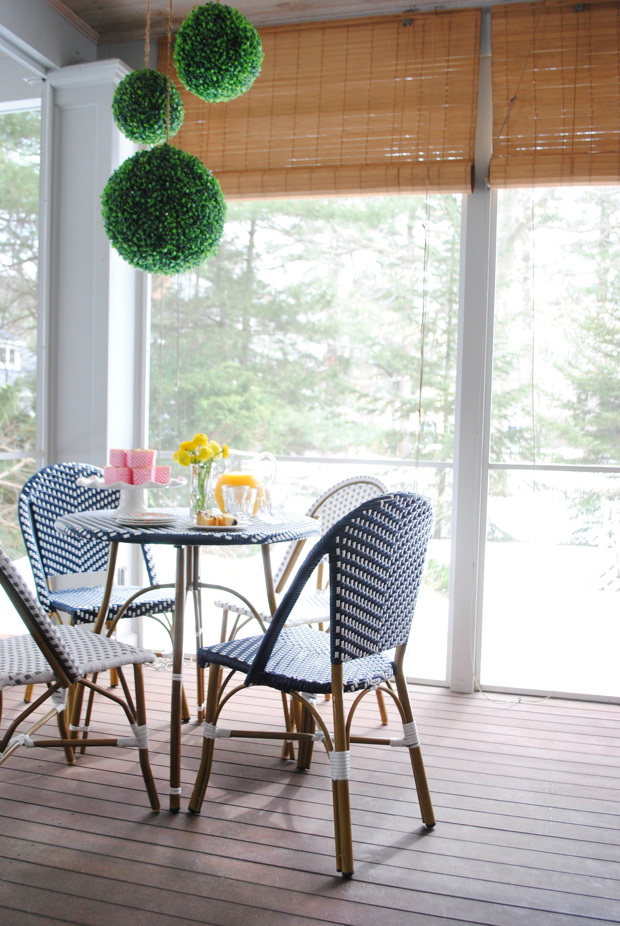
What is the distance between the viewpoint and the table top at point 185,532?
198 centimetres

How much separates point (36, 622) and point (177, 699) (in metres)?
0.52

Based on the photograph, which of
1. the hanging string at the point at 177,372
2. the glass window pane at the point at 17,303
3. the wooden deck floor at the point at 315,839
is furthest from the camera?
the hanging string at the point at 177,372

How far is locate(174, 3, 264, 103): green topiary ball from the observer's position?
216 centimetres

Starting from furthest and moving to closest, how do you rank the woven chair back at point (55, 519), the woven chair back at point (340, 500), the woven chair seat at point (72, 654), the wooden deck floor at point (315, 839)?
the woven chair back at point (340, 500) < the woven chair back at point (55, 519) < the woven chair seat at point (72, 654) < the wooden deck floor at point (315, 839)

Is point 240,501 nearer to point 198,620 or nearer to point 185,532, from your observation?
point 185,532

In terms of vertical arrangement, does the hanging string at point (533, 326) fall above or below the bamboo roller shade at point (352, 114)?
below

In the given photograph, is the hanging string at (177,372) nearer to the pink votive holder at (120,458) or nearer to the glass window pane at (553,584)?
the pink votive holder at (120,458)

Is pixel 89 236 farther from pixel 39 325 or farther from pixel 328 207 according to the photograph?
pixel 328 207

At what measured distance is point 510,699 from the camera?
311 centimetres

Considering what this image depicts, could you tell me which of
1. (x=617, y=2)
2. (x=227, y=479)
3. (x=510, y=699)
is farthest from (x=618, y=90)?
(x=510, y=699)

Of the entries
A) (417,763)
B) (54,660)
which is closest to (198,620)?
(54,660)

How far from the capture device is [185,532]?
6.60ft

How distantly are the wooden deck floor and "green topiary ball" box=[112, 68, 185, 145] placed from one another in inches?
82.5

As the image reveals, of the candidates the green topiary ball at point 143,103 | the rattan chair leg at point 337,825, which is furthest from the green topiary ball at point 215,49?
the rattan chair leg at point 337,825
